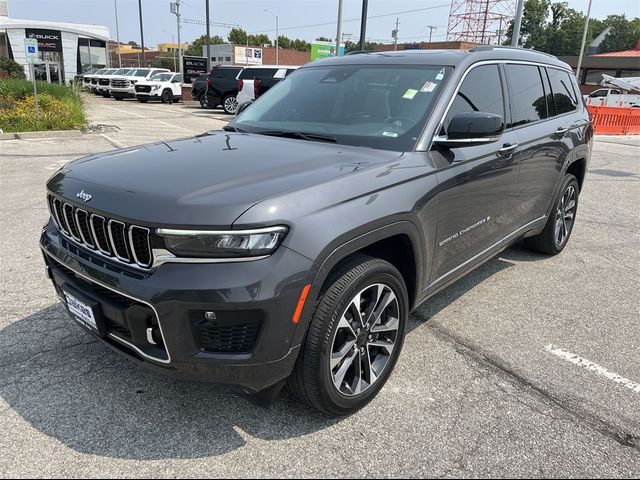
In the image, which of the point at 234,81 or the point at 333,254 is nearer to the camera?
the point at 333,254

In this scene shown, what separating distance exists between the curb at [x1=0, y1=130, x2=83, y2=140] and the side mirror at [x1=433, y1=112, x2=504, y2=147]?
12286 millimetres

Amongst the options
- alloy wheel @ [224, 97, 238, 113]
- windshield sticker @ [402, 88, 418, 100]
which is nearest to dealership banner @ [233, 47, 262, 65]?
alloy wheel @ [224, 97, 238, 113]

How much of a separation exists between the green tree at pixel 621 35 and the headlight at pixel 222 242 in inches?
3836

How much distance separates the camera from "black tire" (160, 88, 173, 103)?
28766mm

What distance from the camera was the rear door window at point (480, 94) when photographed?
3.41 m

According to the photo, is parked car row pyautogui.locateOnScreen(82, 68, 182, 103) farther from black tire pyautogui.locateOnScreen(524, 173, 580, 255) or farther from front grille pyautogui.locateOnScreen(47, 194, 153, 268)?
front grille pyautogui.locateOnScreen(47, 194, 153, 268)

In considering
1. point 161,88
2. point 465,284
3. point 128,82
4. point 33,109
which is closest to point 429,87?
point 465,284

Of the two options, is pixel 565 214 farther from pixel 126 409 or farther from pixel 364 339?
pixel 126 409

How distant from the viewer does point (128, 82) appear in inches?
1131

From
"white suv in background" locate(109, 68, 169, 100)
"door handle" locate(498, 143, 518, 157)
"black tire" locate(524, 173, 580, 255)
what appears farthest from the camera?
"white suv in background" locate(109, 68, 169, 100)

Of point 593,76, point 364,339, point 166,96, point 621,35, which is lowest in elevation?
point 166,96

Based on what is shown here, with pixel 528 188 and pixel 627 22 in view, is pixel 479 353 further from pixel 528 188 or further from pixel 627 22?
pixel 627 22

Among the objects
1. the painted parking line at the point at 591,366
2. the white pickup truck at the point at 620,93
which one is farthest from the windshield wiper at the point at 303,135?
the white pickup truck at the point at 620,93

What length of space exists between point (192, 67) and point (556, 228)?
112ft
